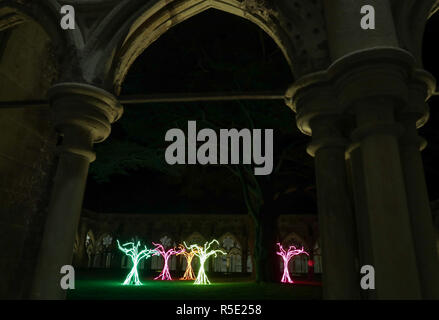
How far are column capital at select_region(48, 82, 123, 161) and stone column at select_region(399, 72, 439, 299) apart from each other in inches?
119

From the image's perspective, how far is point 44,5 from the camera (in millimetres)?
4031

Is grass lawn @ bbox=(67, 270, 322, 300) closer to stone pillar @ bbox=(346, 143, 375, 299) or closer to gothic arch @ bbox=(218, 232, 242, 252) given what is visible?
stone pillar @ bbox=(346, 143, 375, 299)

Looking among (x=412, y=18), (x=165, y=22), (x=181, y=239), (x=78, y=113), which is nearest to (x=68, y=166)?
(x=78, y=113)

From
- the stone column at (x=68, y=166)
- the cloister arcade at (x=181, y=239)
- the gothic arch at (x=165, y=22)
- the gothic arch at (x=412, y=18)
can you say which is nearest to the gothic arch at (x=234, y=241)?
the cloister arcade at (x=181, y=239)

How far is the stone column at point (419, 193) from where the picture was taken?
2680mm

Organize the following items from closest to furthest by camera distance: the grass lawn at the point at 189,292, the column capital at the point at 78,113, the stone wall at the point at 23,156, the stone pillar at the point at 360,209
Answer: the stone pillar at the point at 360,209
the column capital at the point at 78,113
the stone wall at the point at 23,156
the grass lawn at the point at 189,292

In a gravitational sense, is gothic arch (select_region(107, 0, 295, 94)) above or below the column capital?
above

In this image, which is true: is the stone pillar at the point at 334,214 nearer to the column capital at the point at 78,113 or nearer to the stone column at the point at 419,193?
the stone column at the point at 419,193

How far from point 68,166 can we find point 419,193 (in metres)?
3.34

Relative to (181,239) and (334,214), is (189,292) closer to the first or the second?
(334,214)

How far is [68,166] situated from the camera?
3.34 metres

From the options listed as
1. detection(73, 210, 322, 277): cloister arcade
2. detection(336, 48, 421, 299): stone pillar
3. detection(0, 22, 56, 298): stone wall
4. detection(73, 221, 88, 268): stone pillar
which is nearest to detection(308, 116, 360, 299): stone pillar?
detection(336, 48, 421, 299): stone pillar

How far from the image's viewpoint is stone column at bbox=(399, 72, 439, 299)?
268cm
